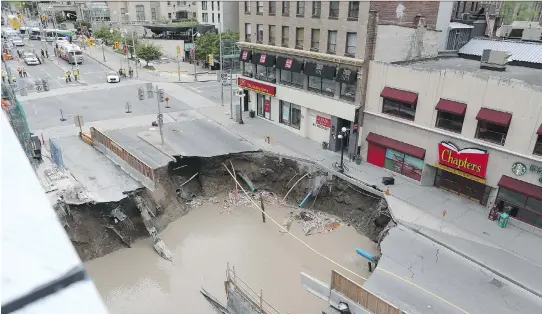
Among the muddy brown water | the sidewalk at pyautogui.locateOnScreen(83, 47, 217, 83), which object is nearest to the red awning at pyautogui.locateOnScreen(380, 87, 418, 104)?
the muddy brown water

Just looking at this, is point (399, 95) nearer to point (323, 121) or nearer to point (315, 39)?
point (323, 121)

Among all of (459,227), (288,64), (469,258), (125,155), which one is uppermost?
(288,64)

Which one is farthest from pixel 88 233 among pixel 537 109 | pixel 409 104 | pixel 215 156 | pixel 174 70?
pixel 174 70

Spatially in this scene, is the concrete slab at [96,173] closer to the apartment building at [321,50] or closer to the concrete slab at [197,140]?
the concrete slab at [197,140]

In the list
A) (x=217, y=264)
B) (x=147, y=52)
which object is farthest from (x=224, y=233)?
(x=147, y=52)

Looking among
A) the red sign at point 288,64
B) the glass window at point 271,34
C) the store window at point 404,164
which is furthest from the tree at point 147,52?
the store window at point 404,164

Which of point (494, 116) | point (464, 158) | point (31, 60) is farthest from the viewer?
point (31, 60)

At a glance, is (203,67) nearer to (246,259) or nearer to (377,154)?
(377,154)
